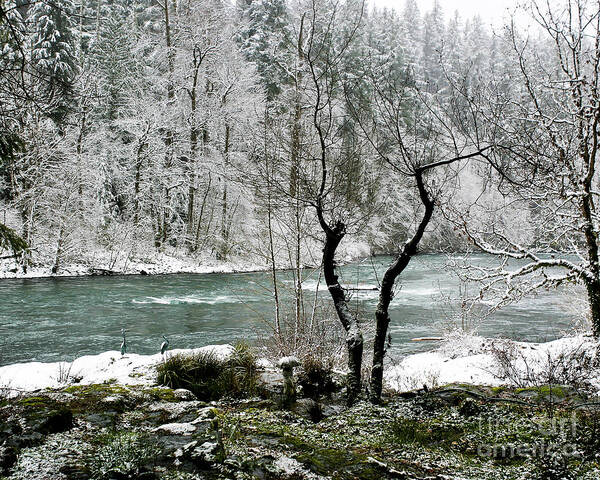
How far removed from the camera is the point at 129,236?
20969mm

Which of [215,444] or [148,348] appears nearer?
[215,444]

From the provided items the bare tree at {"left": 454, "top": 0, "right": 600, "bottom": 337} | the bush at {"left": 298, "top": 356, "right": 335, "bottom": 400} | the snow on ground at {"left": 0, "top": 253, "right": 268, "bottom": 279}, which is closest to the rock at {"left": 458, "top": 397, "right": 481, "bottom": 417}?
the bush at {"left": 298, "top": 356, "right": 335, "bottom": 400}

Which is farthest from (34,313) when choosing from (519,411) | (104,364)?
(519,411)

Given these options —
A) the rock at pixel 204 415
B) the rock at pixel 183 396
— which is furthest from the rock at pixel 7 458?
the rock at pixel 183 396

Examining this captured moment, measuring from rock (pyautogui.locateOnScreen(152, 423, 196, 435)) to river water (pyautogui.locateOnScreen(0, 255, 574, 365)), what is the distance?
4711 millimetres

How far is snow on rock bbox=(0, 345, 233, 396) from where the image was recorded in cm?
534

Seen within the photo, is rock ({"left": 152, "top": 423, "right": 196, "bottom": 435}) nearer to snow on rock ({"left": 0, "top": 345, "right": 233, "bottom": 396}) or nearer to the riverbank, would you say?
the riverbank

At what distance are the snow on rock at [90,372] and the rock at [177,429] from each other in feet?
6.70

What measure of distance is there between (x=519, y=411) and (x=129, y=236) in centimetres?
2010

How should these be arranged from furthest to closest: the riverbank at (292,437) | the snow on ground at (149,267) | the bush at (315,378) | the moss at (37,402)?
the snow on ground at (149,267)
the bush at (315,378)
the moss at (37,402)
the riverbank at (292,437)

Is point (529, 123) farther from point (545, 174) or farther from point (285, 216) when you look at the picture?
point (285, 216)

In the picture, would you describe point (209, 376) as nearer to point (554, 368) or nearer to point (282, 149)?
point (282, 149)

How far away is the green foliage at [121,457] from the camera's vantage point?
2133mm

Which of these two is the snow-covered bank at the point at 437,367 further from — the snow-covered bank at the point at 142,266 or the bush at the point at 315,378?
the snow-covered bank at the point at 142,266
